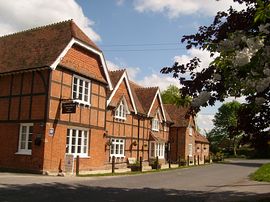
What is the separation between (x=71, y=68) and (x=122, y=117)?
33.4 feet

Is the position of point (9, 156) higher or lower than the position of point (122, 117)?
lower

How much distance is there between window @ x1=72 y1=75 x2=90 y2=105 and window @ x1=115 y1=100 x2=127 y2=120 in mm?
6266

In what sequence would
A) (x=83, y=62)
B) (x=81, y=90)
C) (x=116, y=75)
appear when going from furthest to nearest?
(x=116, y=75) < (x=83, y=62) < (x=81, y=90)

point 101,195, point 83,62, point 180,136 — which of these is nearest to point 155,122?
point 180,136

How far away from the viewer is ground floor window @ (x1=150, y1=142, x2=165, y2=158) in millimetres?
41969

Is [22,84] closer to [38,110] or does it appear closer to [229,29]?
[38,110]

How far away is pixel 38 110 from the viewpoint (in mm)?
24141

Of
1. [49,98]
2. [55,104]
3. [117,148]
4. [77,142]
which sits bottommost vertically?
[117,148]

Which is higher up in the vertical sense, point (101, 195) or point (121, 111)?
point (121, 111)

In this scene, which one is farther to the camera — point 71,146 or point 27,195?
point 71,146

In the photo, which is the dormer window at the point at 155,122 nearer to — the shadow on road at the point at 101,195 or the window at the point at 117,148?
the window at the point at 117,148

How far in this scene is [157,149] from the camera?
4312cm

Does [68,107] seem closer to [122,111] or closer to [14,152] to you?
[14,152]

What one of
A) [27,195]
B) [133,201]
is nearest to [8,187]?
[27,195]
